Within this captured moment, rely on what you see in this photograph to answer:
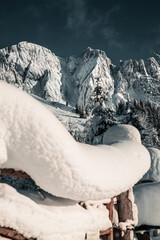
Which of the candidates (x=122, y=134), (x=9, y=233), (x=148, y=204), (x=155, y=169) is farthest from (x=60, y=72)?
(x=9, y=233)

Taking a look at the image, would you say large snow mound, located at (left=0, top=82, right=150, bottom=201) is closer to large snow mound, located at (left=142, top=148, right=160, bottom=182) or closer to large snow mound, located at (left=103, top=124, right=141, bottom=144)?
large snow mound, located at (left=103, top=124, right=141, bottom=144)

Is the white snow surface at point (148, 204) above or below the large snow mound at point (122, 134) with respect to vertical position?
below

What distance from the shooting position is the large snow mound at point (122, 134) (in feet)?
12.9

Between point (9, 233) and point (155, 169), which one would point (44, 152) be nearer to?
point (9, 233)

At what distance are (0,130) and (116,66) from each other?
115m

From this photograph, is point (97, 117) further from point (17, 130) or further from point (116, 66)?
point (116, 66)

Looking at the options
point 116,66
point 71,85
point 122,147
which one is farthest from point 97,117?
point 116,66

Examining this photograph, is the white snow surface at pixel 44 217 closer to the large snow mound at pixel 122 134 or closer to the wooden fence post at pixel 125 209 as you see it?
the large snow mound at pixel 122 134

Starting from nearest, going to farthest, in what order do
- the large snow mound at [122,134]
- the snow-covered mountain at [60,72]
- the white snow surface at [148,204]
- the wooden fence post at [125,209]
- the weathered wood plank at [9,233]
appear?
1. the weathered wood plank at [9,233]
2. the large snow mound at [122,134]
3. the wooden fence post at [125,209]
4. the white snow surface at [148,204]
5. the snow-covered mountain at [60,72]

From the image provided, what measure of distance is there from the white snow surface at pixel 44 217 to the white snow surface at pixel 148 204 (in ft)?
9.05

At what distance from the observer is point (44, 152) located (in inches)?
84.2

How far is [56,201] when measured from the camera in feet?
8.50

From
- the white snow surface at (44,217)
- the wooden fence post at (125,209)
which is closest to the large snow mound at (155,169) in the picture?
the wooden fence post at (125,209)

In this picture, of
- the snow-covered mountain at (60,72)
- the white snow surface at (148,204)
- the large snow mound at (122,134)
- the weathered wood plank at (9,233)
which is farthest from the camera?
the snow-covered mountain at (60,72)
